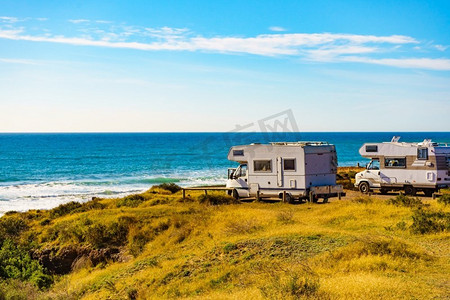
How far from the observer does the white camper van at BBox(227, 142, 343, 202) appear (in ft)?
81.4

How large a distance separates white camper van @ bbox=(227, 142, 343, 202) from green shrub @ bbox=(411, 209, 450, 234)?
27.8 feet

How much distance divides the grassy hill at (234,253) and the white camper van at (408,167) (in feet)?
14.2

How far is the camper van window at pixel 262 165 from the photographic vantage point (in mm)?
25469

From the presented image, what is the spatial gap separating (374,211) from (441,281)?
31.0 ft

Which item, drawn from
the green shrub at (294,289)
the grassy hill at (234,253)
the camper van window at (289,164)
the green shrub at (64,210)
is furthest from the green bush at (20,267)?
the camper van window at (289,164)

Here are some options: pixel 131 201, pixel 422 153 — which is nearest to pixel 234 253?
pixel 131 201

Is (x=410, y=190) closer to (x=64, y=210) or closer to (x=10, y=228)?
(x=64, y=210)

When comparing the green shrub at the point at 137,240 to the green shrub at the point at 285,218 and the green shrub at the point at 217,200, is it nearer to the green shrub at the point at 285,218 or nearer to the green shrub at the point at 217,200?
the green shrub at the point at 285,218

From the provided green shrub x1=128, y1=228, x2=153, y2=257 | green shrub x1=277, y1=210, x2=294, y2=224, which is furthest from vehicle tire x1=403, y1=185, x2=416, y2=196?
green shrub x1=128, y1=228, x2=153, y2=257

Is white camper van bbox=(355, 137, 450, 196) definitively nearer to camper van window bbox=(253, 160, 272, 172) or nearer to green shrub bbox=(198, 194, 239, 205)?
camper van window bbox=(253, 160, 272, 172)

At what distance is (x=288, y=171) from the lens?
2502cm

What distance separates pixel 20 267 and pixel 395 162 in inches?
789

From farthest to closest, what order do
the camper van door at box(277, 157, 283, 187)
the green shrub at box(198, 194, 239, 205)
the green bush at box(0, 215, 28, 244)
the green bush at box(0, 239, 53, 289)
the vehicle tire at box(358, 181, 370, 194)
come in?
the vehicle tire at box(358, 181, 370, 194) → the green shrub at box(198, 194, 239, 205) → the camper van door at box(277, 157, 283, 187) → the green bush at box(0, 215, 28, 244) → the green bush at box(0, 239, 53, 289)

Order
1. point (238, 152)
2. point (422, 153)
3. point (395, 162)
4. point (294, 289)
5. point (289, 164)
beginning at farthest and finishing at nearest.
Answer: point (395, 162), point (238, 152), point (422, 153), point (289, 164), point (294, 289)
